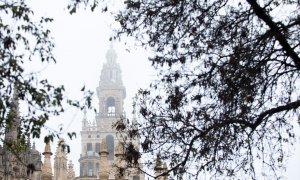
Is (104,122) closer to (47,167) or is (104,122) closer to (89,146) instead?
(89,146)

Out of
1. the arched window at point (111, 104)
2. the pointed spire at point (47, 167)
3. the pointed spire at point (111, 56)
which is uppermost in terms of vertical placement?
the pointed spire at point (111, 56)

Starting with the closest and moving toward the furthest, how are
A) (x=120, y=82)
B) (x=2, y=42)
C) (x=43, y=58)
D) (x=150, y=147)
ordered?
(x=2, y=42) → (x=43, y=58) → (x=150, y=147) → (x=120, y=82)

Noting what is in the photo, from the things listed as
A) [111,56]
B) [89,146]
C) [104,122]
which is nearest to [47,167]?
[89,146]

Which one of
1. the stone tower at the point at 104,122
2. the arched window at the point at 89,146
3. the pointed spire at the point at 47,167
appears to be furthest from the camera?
the arched window at the point at 89,146

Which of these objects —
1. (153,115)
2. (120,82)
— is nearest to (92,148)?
(120,82)

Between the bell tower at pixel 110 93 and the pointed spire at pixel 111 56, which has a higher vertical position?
the pointed spire at pixel 111 56

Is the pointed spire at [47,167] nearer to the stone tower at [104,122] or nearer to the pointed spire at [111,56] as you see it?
the stone tower at [104,122]

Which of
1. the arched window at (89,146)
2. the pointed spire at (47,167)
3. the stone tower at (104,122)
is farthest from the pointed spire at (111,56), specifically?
the pointed spire at (47,167)

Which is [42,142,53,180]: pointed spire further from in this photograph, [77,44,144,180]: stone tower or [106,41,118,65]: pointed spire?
[106,41,118,65]: pointed spire

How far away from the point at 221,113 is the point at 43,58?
134 inches

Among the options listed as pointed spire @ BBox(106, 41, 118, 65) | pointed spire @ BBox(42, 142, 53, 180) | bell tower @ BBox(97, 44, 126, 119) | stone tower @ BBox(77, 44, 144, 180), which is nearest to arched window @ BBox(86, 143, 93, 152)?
stone tower @ BBox(77, 44, 144, 180)

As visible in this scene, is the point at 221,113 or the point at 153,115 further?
the point at 153,115

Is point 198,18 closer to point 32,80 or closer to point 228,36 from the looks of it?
point 228,36

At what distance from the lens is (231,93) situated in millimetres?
9484
